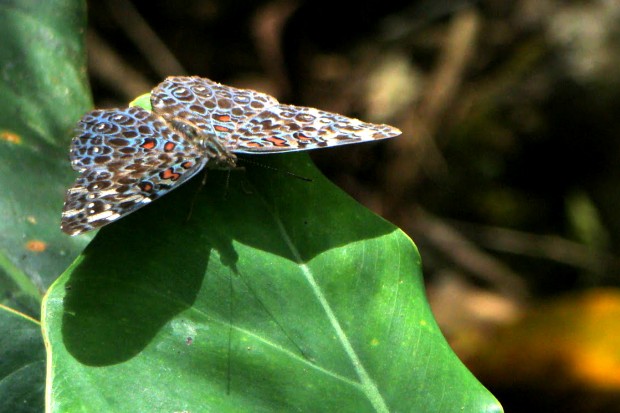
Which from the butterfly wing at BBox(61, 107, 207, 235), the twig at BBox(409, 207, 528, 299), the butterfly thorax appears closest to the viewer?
the butterfly wing at BBox(61, 107, 207, 235)

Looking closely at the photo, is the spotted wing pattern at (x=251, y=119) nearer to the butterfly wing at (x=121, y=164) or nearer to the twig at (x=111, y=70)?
the butterfly wing at (x=121, y=164)

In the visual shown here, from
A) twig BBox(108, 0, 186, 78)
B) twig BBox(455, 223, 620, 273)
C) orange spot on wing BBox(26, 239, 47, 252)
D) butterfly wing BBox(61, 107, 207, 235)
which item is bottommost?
twig BBox(455, 223, 620, 273)

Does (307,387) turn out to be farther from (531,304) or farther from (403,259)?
(531,304)

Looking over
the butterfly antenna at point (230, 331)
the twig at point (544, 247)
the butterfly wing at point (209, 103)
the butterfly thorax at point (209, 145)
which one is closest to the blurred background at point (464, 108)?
the twig at point (544, 247)

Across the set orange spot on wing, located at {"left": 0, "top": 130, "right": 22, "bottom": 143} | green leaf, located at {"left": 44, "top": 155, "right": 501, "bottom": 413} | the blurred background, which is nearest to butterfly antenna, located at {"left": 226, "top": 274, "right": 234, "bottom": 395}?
green leaf, located at {"left": 44, "top": 155, "right": 501, "bottom": 413}

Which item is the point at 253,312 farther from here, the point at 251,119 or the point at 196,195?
the point at 251,119

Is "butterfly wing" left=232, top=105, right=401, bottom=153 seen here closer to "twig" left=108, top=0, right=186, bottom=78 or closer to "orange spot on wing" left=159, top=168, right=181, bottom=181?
"orange spot on wing" left=159, top=168, right=181, bottom=181

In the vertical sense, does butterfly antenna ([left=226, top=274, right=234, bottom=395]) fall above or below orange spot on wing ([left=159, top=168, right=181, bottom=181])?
below

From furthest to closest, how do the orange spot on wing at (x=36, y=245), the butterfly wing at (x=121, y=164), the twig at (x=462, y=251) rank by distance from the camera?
the twig at (x=462, y=251), the orange spot on wing at (x=36, y=245), the butterfly wing at (x=121, y=164)
